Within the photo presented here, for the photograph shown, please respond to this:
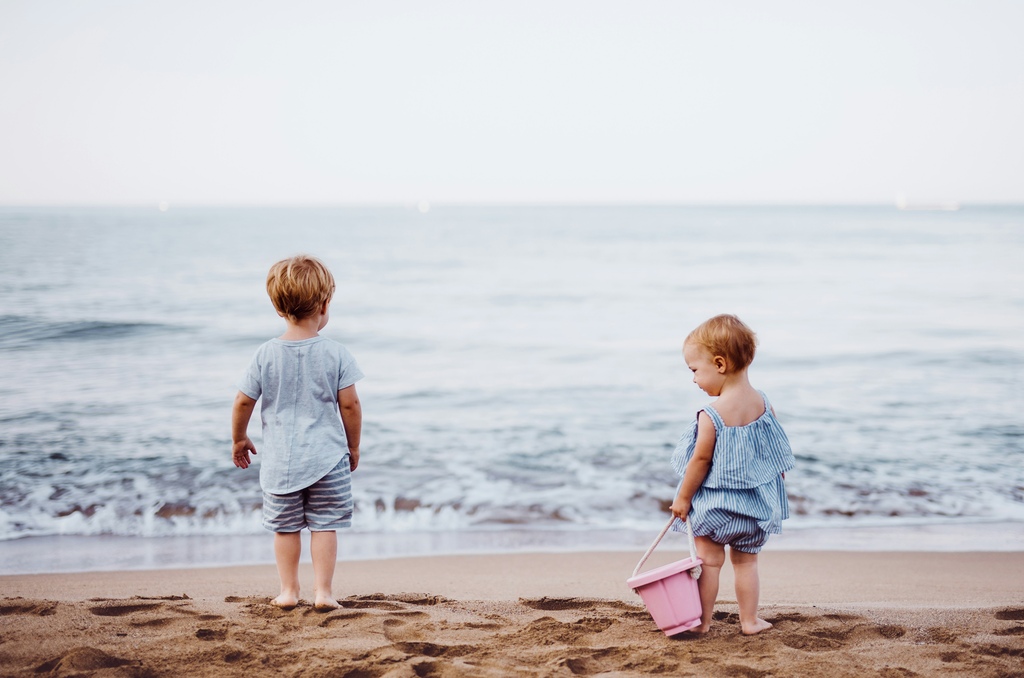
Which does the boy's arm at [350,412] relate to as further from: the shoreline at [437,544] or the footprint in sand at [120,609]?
the shoreline at [437,544]

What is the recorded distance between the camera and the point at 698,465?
2.97m

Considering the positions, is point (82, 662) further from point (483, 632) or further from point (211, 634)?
point (483, 632)

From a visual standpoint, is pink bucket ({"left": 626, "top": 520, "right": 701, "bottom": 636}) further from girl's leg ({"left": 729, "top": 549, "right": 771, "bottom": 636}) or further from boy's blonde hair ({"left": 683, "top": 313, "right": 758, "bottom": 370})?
boy's blonde hair ({"left": 683, "top": 313, "right": 758, "bottom": 370})

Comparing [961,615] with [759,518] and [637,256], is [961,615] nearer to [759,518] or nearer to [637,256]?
[759,518]

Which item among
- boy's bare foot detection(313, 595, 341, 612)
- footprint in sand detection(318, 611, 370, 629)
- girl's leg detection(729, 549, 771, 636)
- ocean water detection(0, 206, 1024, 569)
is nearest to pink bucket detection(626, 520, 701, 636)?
girl's leg detection(729, 549, 771, 636)

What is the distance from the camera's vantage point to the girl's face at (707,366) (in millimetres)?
2979

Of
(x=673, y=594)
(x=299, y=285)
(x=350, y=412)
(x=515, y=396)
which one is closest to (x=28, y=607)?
(x=350, y=412)

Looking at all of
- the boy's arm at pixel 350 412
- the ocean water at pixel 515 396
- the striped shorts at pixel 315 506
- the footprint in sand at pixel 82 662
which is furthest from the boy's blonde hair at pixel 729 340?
the ocean water at pixel 515 396

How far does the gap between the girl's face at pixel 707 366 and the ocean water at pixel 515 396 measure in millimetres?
2398

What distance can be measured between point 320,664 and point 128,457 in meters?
4.82

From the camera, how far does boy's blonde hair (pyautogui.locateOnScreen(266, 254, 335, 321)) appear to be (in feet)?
10.3

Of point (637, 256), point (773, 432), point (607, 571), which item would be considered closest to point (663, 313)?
point (607, 571)

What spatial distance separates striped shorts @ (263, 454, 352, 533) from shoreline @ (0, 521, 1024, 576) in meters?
1.39

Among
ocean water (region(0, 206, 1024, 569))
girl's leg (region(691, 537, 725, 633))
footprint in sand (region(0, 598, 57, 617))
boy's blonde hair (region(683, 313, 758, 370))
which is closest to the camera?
boy's blonde hair (region(683, 313, 758, 370))
